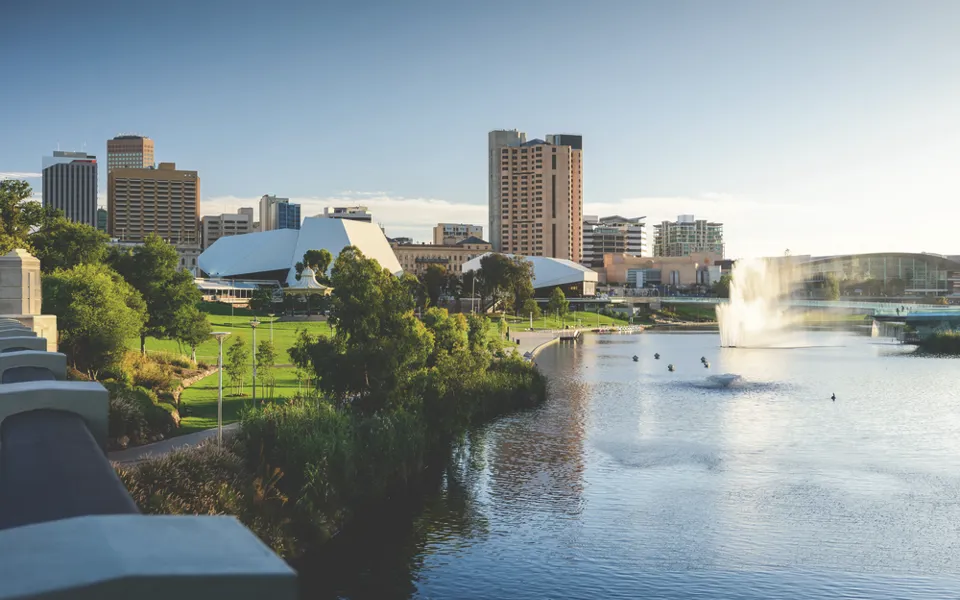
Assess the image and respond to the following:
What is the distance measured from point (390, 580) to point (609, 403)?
25251 mm

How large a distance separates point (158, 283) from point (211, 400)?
14363mm

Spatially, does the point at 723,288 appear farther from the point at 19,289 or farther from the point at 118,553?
the point at 118,553

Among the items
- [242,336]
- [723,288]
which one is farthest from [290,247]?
[242,336]

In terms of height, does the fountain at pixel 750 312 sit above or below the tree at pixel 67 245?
below

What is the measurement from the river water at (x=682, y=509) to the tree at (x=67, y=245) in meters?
22.4

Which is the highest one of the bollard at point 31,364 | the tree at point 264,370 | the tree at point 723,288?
the tree at point 723,288

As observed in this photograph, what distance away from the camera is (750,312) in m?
99.6

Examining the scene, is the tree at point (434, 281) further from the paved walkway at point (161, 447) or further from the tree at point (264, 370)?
the paved walkway at point (161, 447)

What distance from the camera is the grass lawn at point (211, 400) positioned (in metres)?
25.1

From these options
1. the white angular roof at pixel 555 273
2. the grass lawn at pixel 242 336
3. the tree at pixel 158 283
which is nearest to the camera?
the tree at pixel 158 283

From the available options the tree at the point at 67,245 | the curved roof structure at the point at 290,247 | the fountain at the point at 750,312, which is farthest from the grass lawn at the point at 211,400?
the curved roof structure at the point at 290,247

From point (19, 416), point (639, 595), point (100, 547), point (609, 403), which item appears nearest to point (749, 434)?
point (609, 403)

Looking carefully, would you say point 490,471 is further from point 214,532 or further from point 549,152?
point 549,152

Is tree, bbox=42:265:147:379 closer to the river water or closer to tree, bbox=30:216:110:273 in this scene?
the river water
